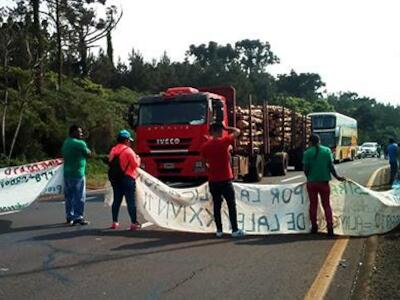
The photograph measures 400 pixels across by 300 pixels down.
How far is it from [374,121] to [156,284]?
12972 cm

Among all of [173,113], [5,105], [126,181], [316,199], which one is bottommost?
[316,199]

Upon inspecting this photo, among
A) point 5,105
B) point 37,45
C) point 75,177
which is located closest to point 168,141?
point 75,177

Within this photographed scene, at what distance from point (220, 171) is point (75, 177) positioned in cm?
296

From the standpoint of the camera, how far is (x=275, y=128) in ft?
102

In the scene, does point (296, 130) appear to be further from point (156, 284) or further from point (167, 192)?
point (156, 284)

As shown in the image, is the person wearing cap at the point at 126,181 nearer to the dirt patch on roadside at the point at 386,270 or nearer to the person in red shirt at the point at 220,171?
the person in red shirt at the point at 220,171

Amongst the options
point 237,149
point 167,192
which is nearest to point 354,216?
point 167,192

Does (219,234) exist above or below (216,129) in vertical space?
below

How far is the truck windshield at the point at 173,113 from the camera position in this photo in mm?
19484

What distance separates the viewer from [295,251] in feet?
32.3

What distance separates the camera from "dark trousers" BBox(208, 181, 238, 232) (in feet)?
36.7

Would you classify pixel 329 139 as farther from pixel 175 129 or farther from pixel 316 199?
pixel 316 199

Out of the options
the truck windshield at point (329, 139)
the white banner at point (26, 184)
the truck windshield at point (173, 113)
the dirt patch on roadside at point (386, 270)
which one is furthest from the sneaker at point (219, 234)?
the truck windshield at point (329, 139)

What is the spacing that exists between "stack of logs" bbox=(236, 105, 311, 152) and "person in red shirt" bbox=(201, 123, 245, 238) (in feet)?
41.4
